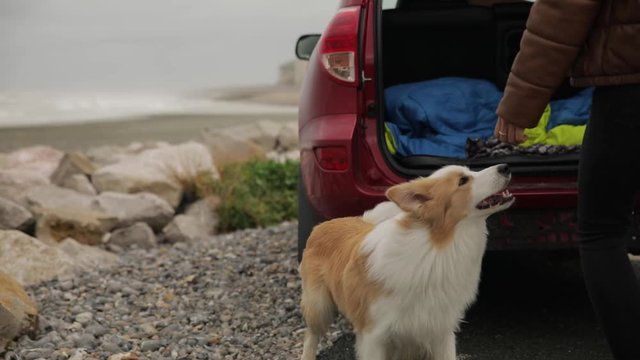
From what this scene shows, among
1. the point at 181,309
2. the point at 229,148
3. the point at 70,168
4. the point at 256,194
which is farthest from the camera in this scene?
the point at 229,148

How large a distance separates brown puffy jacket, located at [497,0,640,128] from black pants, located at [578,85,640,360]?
0.24 feet

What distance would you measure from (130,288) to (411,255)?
9.91ft

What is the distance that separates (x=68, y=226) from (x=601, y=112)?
6063 millimetres

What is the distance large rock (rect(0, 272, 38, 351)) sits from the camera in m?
4.21

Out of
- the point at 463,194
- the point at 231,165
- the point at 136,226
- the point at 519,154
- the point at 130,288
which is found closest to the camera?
the point at 463,194

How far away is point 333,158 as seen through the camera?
4.05 meters

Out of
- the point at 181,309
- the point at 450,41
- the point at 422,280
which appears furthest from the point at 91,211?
the point at 422,280

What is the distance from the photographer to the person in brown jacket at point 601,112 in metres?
2.46

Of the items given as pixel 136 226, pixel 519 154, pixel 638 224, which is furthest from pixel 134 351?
pixel 136 226

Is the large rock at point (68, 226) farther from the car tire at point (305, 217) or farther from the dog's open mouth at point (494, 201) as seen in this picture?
the dog's open mouth at point (494, 201)

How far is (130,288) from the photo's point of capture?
5.72 metres

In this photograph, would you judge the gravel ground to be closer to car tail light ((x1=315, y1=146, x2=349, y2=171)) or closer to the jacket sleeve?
car tail light ((x1=315, y1=146, x2=349, y2=171))

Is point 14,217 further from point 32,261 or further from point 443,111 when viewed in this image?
point 443,111

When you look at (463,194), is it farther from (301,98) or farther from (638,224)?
(301,98)
